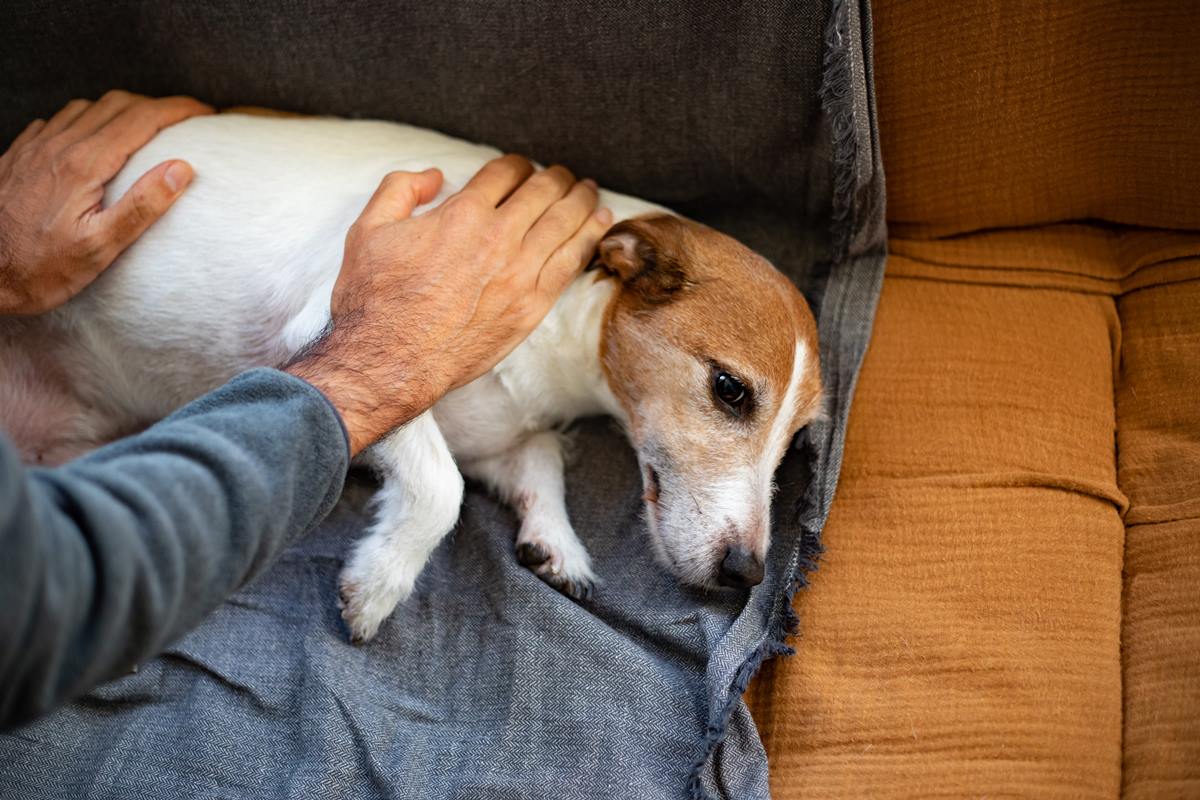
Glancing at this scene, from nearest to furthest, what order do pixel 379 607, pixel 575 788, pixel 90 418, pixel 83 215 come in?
pixel 575 788 < pixel 379 607 < pixel 83 215 < pixel 90 418

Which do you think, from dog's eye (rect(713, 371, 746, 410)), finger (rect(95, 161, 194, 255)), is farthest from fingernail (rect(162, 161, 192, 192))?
dog's eye (rect(713, 371, 746, 410))

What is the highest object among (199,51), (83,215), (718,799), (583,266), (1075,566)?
(199,51)

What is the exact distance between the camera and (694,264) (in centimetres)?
192

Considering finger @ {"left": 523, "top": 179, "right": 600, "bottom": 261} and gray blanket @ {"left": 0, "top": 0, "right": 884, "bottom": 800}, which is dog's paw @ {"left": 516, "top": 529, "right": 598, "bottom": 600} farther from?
finger @ {"left": 523, "top": 179, "right": 600, "bottom": 261}

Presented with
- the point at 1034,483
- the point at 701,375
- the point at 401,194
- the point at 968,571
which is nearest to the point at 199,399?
the point at 401,194

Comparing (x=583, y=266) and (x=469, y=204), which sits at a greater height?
(x=469, y=204)

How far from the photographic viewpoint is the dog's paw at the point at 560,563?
1819 millimetres

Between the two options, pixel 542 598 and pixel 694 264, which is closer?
pixel 542 598

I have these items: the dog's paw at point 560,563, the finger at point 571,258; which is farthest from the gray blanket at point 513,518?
the finger at point 571,258

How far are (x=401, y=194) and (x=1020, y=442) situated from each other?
48.8 inches

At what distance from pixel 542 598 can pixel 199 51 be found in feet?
4.35

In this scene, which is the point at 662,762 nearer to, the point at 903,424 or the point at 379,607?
the point at 379,607

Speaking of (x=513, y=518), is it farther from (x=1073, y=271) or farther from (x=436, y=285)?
(x=1073, y=271)

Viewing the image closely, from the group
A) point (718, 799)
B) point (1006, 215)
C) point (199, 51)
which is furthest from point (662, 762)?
point (199, 51)
